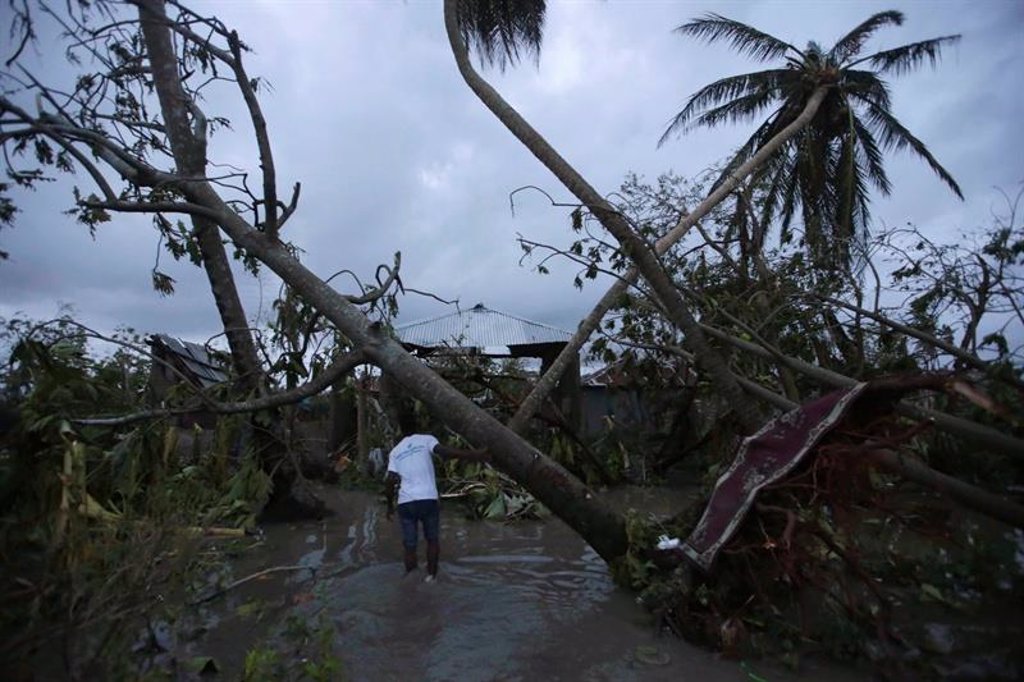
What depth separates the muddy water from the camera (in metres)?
4.21

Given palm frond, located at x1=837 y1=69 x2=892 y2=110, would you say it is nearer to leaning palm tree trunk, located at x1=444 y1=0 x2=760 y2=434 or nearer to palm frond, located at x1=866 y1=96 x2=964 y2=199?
palm frond, located at x1=866 y1=96 x2=964 y2=199

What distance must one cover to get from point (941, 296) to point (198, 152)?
304 inches

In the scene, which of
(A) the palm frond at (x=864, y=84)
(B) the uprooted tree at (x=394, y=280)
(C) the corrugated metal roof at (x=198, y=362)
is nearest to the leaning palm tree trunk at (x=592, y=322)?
(B) the uprooted tree at (x=394, y=280)

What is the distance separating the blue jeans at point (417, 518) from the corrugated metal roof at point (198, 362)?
122 inches

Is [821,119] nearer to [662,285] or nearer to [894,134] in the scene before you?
[894,134]

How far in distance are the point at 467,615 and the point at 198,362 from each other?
5.08m

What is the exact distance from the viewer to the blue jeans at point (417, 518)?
620 cm

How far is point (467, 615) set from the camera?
525cm

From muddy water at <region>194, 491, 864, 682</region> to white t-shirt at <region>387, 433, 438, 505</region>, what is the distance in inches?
32.0

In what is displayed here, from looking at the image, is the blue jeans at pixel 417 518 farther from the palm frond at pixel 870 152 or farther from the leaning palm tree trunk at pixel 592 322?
the palm frond at pixel 870 152

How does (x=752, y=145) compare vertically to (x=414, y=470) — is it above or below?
above

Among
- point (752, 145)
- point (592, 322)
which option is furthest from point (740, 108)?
point (592, 322)

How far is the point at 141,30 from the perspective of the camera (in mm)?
8133

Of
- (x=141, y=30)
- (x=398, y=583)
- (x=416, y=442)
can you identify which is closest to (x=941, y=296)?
(x=416, y=442)
